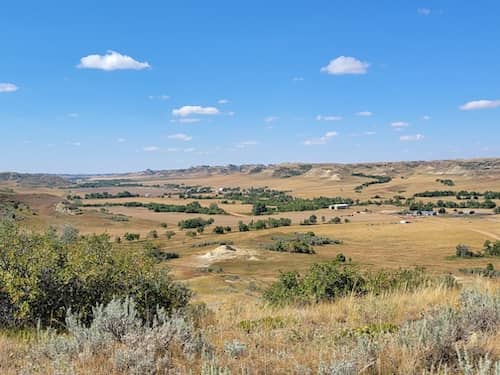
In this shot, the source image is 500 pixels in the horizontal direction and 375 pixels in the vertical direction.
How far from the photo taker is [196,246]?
103m

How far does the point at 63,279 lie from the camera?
28.3ft

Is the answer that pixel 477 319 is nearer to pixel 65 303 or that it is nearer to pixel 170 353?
pixel 170 353

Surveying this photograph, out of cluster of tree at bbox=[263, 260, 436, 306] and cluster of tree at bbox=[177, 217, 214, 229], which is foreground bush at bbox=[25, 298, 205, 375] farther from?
cluster of tree at bbox=[177, 217, 214, 229]

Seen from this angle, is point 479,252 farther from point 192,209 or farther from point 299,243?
point 192,209

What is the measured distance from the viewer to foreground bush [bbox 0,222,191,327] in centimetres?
816

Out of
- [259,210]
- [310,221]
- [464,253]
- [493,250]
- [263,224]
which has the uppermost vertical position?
[259,210]

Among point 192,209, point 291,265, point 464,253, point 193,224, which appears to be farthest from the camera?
point 192,209

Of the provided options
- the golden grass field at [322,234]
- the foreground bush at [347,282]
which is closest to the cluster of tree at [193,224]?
the golden grass field at [322,234]

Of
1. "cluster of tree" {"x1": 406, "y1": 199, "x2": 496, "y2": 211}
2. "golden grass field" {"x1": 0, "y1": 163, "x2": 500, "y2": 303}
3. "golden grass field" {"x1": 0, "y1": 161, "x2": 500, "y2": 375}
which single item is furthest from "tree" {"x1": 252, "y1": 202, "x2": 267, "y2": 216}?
"cluster of tree" {"x1": 406, "y1": 199, "x2": 496, "y2": 211}

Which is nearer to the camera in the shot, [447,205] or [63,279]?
[63,279]

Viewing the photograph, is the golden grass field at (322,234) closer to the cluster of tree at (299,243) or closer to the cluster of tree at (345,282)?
the cluster of tree at (299,243)

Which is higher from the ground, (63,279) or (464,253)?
(63,279)

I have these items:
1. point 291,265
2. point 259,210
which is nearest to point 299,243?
point 291,265

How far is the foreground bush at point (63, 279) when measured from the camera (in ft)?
26.8
